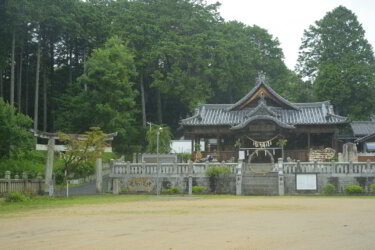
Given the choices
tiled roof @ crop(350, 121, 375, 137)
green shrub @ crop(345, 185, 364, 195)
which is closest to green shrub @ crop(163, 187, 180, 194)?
green shrub @ crop(345, 185, 364, 195)

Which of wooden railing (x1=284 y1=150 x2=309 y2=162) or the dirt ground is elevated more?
wooden railing (x1=284 y1=150 x2=309 y2=162)

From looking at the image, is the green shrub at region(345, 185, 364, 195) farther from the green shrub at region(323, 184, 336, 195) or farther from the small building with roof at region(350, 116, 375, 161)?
the small building with roof at region(350, 116, 375, 161)

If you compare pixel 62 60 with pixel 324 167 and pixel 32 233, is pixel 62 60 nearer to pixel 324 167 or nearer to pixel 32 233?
pixel 324 167

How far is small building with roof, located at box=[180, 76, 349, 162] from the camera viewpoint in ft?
145

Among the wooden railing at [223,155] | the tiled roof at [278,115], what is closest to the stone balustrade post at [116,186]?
the tiled roof at [278,115]

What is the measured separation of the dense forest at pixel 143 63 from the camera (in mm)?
48281

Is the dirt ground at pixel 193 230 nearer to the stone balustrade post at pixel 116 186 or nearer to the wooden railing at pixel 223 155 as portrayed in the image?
the stone balustrade post at pixel 116 186

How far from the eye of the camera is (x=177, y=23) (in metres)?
60.4

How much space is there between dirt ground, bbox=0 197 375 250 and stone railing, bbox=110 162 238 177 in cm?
1406

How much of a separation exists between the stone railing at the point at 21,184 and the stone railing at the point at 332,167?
15947 millimetres

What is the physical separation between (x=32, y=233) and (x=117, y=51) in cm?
3799

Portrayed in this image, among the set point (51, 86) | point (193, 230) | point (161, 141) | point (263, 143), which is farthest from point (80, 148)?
point (51, 86)

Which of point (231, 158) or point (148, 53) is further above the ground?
point (148, 53)

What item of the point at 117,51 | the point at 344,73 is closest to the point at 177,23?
the point at 117,51
